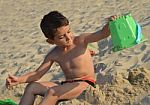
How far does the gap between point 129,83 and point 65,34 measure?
0.93 meters

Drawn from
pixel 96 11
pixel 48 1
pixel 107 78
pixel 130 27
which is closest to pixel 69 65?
pixel 130 27

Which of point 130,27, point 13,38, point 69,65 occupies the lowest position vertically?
point 13,38

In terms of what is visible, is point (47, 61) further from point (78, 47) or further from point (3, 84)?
point (3, 84)

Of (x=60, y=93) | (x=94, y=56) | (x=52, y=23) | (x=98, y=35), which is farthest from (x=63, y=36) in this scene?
(x=94, y=56)

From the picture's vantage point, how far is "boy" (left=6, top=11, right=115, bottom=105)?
293cm

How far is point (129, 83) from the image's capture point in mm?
3617

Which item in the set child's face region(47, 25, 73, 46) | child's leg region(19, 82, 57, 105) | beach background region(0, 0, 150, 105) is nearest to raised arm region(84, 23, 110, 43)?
child's face region(47, 25, 73, 46)

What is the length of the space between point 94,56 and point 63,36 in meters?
1.85

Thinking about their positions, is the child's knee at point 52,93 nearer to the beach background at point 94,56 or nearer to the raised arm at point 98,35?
the raised arm at point 98,35

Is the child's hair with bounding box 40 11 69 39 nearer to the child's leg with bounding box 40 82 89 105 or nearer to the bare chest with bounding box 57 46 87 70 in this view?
the bare chest with bounding box 57 46 87 70

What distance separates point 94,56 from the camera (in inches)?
188

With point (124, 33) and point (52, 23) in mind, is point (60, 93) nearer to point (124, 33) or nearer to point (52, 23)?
point (52, 23)

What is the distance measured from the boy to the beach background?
19.2 inches

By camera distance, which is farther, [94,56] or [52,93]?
[94,56]
